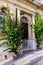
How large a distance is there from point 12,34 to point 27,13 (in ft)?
22.9

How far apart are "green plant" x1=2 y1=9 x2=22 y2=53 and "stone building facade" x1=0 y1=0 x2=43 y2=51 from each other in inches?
105

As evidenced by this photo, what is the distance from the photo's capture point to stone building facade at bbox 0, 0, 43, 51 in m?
16.9

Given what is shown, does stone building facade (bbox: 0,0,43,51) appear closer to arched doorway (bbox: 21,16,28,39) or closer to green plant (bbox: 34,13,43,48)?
arched doorway (bbox: 21,16,28,39)

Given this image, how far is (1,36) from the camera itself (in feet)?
49.5

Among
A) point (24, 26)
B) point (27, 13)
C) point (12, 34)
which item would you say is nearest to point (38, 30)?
point (24, 26)

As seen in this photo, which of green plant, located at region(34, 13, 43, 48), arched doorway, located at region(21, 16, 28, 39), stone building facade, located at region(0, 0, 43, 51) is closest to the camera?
stone building facade, located at region(0, 0, 43, 51)

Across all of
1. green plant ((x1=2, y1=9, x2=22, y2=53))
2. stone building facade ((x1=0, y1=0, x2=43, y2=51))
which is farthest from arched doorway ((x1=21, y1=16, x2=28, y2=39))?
green plant ((x1=2, y1=9, x2=22, y2=53))

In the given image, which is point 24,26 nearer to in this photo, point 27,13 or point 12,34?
point 27,13

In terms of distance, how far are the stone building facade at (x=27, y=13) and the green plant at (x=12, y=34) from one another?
2.67 meters

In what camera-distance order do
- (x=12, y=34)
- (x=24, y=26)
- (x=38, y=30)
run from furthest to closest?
(x=24, y=26) → (x=38, y=30) → (x=12, y=34)

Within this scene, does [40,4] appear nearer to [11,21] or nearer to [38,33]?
[38,33]

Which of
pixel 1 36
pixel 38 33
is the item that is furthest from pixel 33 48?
pixel 1 36

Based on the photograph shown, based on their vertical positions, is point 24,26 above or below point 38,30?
above

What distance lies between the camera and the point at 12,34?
13.5 metres
